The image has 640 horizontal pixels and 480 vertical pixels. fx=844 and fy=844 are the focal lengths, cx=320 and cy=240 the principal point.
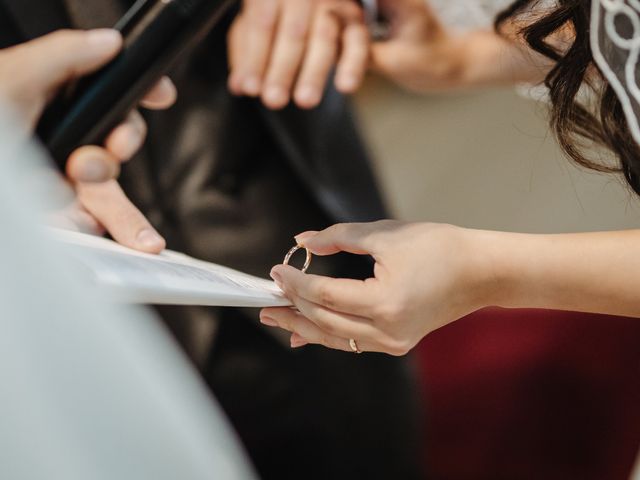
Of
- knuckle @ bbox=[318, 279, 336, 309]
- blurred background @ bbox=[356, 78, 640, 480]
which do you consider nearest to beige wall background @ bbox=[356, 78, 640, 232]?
blurred background @ bbox=[356, 78, 640, 480]

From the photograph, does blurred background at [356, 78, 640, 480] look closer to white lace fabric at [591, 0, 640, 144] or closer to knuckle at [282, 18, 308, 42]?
knuckle at [282, 18, 308, 42]

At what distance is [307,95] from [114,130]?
0.52 ft

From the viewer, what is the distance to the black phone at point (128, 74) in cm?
42

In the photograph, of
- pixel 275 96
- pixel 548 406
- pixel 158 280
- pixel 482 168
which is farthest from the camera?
pixel 482 168

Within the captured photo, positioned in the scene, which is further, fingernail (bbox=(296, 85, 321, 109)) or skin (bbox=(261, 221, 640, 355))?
fingernail (bbox=(296, 85, 321, 109))

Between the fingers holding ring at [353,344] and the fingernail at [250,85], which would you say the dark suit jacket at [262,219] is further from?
the fingers holding ring at [353,344]

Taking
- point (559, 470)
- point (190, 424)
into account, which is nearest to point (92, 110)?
point (190, 424)

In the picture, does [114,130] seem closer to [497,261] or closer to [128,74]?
[128,74]

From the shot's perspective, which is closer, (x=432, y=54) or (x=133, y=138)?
(x=133, y=138)

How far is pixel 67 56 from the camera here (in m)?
0.45

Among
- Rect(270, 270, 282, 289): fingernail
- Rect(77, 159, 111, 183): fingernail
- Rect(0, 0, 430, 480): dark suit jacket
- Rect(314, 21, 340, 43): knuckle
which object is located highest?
Rect(77, 159, 111, 183): fingernail

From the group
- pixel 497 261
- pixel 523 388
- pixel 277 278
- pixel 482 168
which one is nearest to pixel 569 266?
pixel 497 261

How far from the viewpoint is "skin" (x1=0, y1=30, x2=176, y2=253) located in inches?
17.0

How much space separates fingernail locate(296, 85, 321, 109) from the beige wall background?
130 mm
